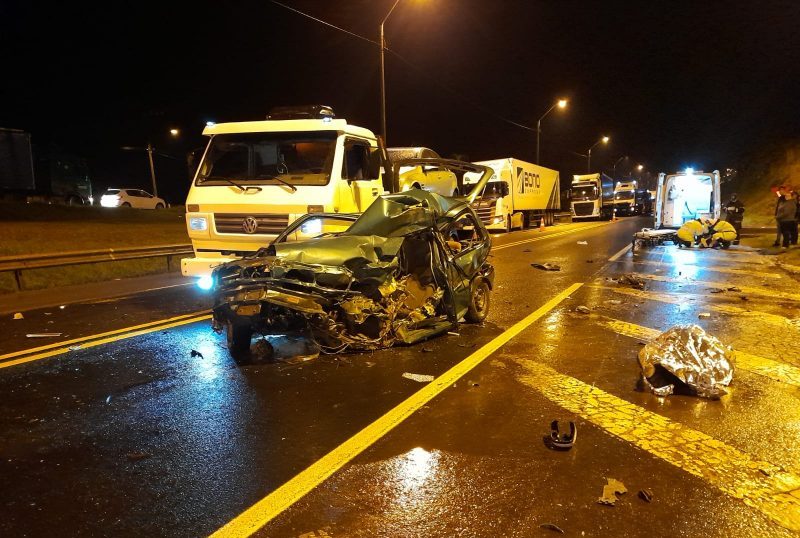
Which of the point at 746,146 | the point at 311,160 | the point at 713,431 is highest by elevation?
the point at 746,146

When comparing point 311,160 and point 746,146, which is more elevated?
point 746,146

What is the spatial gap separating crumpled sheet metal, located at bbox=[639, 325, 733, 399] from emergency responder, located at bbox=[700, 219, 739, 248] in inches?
566

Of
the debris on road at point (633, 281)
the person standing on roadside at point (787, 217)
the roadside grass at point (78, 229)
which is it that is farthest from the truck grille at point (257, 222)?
the person standing on roadside at point (787, 217)

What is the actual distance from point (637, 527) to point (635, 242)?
1504 centimetres

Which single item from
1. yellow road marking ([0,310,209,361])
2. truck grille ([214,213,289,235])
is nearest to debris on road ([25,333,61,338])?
yellow road marking ([0,310,209,361])

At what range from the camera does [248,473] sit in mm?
3229

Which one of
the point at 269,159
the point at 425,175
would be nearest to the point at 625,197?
the point at 425,175

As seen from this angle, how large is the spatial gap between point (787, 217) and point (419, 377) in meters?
16.3

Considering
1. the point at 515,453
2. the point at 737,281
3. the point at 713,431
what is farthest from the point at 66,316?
the point at 737,281

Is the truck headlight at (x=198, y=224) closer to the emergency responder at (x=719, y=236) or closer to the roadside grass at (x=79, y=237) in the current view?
the roadside grass at (x=79, y=237)

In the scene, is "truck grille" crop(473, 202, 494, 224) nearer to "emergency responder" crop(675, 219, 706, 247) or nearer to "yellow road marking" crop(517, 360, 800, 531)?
"emergency responder" crop(675, 219, 706, 247)

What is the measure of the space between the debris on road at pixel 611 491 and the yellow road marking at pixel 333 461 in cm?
150

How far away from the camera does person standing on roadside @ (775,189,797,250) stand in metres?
15.6

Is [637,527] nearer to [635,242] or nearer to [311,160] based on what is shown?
[311,160]
